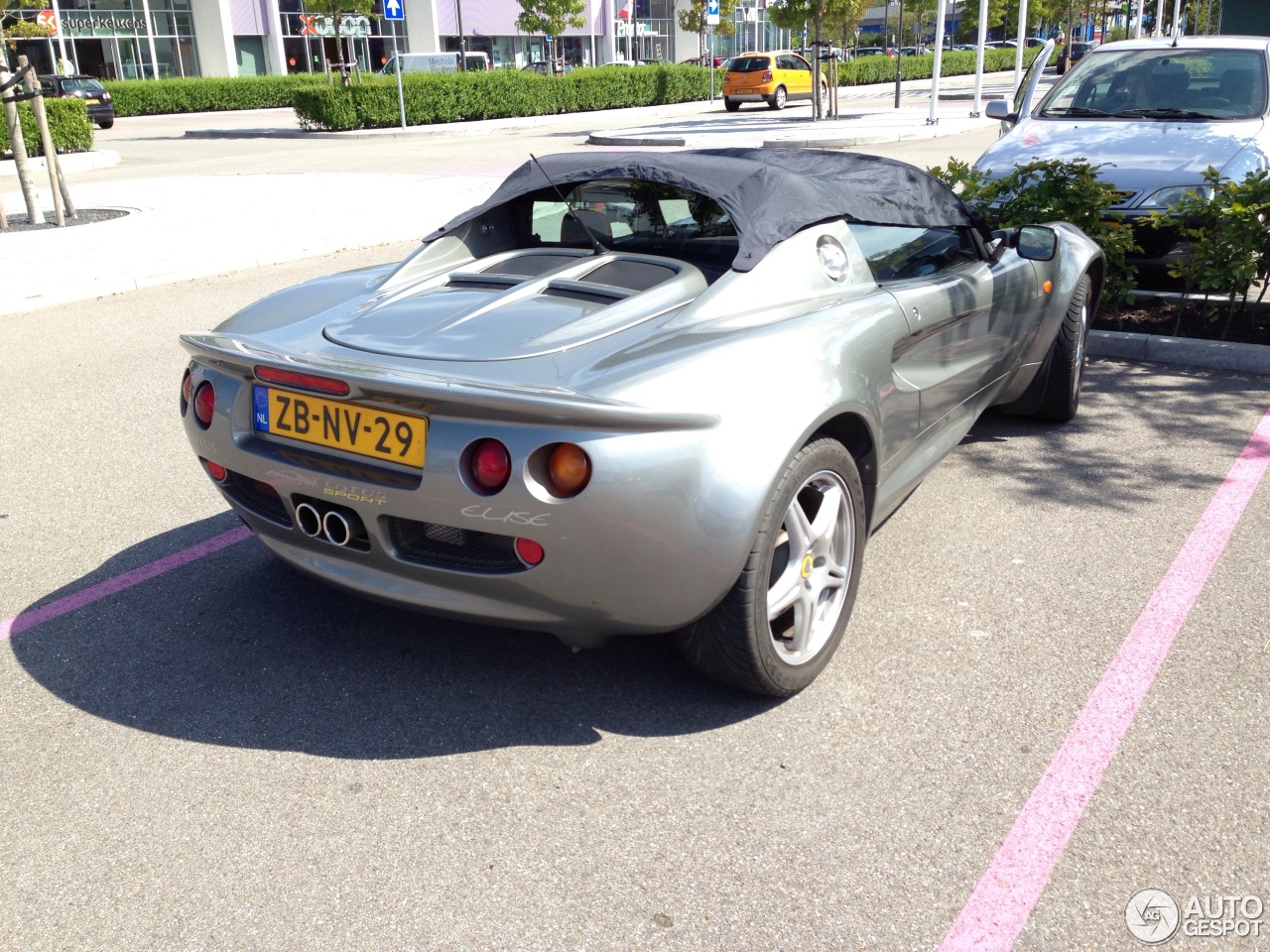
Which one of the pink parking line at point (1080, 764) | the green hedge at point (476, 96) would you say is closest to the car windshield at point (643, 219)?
the pink parking line at point (1080, 764)

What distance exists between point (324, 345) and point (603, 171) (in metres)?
1.12

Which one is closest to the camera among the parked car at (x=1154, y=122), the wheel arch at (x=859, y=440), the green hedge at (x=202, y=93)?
the wheel arch at (x=859, y=440)

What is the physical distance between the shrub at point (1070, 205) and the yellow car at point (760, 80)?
3013 cm

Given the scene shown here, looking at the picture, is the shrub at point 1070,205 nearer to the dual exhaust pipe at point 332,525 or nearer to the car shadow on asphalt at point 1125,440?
the car shadow on asphalt at point 1125,440

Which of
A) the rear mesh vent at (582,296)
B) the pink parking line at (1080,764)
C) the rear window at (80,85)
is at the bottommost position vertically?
the pink parking line at (1080,764)

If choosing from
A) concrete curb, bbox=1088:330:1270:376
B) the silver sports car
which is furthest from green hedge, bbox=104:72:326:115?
the silver sports car

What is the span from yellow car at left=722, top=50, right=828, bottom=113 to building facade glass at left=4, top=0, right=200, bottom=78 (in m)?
24.5

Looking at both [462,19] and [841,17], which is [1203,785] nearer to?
[841,17]

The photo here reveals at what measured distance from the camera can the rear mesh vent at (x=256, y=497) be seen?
3.11 meters

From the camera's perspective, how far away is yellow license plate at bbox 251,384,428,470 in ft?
8.86

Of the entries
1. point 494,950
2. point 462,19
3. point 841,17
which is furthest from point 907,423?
point 462,19

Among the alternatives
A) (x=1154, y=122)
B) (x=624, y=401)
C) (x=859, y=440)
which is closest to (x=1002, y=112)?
(x=1154, y=122)

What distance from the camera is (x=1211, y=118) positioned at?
7.93 meters

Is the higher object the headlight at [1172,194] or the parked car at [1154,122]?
the parked car at [1154,122]
